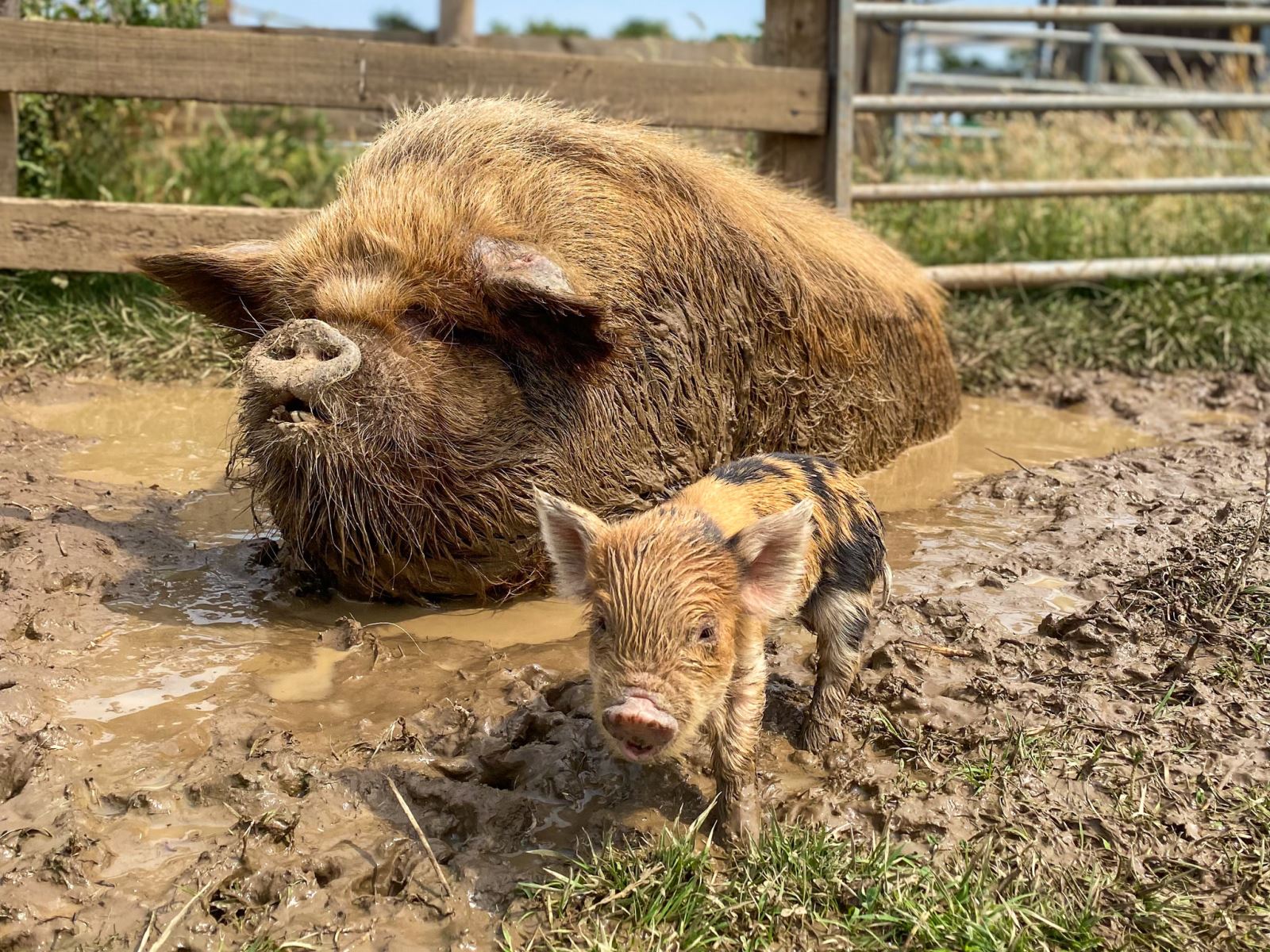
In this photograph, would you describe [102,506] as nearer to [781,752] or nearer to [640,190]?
[640,190]

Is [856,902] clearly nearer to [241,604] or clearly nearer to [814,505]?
[814,505]

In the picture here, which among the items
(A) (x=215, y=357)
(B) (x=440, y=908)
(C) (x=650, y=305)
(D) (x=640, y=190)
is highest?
(D) (x=640, y=190)

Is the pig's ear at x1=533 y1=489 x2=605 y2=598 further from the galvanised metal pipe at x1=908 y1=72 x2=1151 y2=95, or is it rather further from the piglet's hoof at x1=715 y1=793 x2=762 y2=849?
the galvanised metal pipe at x1=908 y1=72 x2=1151 y2=95

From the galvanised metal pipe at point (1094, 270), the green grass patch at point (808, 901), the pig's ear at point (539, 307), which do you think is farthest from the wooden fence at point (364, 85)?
the green grass patch at point (808, 901)

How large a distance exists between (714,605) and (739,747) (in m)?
0.32

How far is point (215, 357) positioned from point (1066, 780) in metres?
4.76

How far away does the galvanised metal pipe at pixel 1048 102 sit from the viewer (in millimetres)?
6734

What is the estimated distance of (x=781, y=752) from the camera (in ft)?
9.45

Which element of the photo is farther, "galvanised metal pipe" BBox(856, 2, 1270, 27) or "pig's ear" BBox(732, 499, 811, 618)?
"galvanised metal pipe" BBox(856, 2, 1270, 27)

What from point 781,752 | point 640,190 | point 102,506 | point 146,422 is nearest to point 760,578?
point 781,752

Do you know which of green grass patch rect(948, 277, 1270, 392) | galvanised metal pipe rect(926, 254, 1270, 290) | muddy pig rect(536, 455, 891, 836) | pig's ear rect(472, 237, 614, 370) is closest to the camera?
muddy pig rect(536, 455, 891, 836)

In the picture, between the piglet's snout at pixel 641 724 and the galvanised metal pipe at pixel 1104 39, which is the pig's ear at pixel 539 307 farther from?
the galvanised metal pipe at pixel 1104 39

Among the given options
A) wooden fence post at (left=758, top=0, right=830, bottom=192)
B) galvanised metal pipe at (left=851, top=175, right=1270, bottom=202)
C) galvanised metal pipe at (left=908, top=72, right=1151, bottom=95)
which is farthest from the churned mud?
galvanised metal pipe at (left=908, top=72, right=1151, bottom=95)

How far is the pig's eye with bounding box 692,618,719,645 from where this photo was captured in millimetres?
2381
